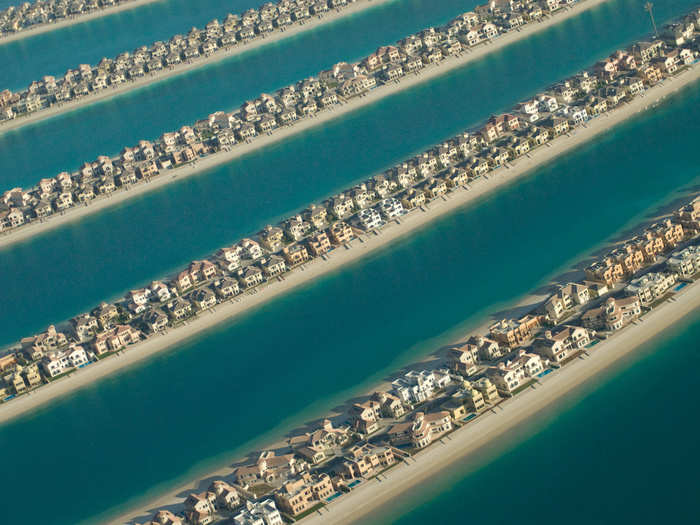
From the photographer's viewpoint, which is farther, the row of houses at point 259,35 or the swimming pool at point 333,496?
the row of houses at point 259,35

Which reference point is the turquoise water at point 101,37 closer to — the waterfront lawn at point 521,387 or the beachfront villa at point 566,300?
the beachfront villa at point 566,300

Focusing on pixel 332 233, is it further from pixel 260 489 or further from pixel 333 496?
pixel 333 496

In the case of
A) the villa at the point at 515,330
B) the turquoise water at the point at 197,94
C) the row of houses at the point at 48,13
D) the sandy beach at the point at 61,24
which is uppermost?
the row of houses at the point at 48,13

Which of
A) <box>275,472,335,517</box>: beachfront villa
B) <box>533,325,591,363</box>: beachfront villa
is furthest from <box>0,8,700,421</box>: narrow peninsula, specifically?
<box>275,472,335,517</box>: beachfront villa

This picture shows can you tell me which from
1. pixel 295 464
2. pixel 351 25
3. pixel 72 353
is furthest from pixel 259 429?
pixel 351 25

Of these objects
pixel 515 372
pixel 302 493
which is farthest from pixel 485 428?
pixel 302 493

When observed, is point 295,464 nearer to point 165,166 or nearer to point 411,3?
point 165,166

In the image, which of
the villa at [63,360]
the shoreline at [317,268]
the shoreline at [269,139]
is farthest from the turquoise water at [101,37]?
the shoreline at [317,268]

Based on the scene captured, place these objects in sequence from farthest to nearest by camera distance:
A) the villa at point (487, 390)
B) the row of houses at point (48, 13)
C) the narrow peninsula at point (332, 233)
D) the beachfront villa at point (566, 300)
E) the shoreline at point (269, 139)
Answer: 1. the row of houses at point (48, 13)
2. the shoreline at point (269, 139)
3. the narrow peninsula at point (332, 233)
4. the beachfront villa at point (566, 300)
5. the villa at point (487, 390)
